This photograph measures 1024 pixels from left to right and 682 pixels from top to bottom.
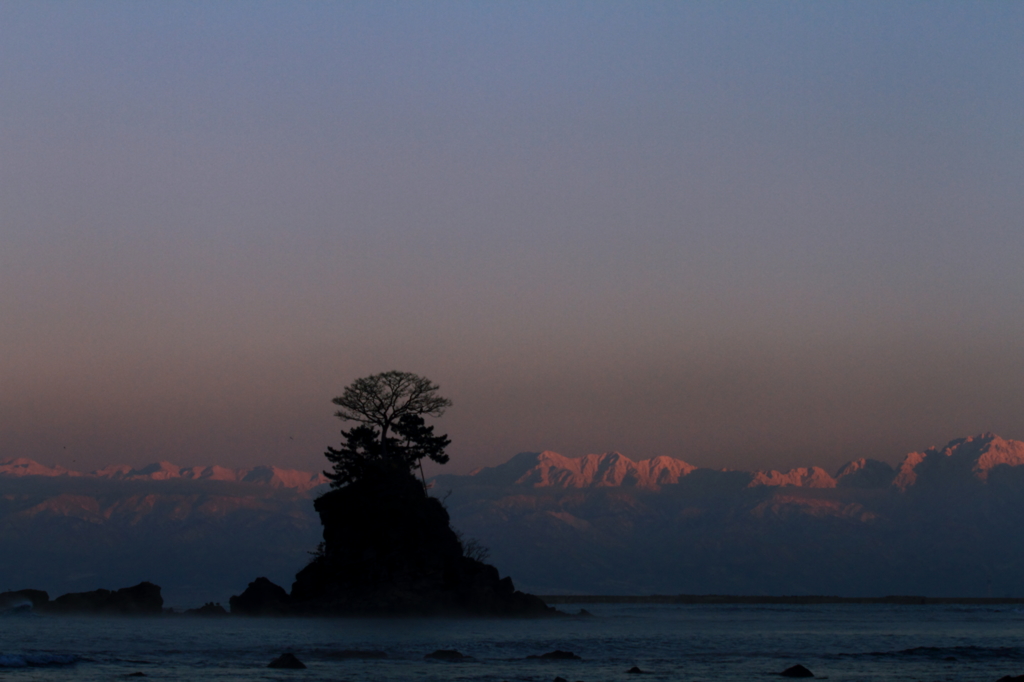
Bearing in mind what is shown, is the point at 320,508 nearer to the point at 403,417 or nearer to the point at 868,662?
the point at 403,417

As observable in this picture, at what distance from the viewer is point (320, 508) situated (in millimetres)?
109875

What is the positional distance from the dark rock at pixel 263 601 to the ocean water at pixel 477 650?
4575mm

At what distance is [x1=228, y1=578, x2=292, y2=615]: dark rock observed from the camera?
113 m

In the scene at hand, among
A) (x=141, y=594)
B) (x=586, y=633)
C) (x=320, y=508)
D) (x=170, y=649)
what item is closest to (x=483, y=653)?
(x=170, y=649)

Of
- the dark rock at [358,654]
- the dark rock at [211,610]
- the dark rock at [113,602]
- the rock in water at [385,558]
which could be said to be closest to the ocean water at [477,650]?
the dark rock at [358,654]

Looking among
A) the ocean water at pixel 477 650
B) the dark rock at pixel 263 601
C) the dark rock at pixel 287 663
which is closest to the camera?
the ocean water at pixel 477 650

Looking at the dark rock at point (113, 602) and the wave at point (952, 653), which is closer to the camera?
the wave at point (952, 653)

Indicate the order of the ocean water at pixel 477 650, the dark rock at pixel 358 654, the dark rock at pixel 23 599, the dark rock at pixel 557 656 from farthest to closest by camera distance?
the dark rock at pixel 23 599, the dark rock at pixel 557 656, the dark rock at pixel 358 654, the ocean water at pixel 477 650

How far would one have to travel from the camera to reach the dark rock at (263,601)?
11312cm

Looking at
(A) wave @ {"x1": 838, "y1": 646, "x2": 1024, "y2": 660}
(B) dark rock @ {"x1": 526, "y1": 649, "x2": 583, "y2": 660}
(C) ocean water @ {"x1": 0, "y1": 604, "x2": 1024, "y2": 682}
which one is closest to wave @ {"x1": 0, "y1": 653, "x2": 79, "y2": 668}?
(C) ocean water @ {"x1": 0, "y1": 604, "x2": 1024, "y2": 682}

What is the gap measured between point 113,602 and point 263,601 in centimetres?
2518

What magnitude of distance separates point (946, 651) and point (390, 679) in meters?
46.6

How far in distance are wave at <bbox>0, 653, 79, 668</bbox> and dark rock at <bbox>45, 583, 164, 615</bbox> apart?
6799 cm

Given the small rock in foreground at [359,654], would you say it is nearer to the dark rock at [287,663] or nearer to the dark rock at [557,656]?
the dark rock at [287,663]
